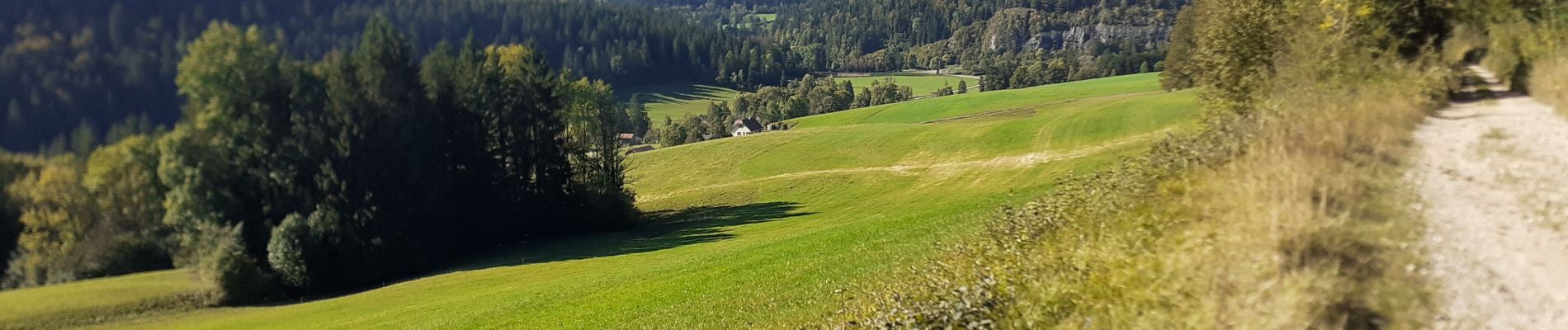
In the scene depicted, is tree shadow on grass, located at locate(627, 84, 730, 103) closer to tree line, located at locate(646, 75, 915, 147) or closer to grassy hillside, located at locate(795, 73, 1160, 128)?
tree line, located at locate(646, 75, 915, 147)

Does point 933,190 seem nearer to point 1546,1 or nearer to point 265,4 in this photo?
point 1546,1

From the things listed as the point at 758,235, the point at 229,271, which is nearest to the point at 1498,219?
the point at 758,235

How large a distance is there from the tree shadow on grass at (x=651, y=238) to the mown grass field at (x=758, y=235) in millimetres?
222

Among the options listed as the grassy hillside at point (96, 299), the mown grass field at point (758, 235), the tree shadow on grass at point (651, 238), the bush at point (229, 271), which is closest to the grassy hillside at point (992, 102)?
the mown grass field at point (758, 235)

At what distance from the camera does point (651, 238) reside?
4188cm

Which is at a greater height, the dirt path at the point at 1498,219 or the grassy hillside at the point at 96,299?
the dirt path at the point at 1498,219

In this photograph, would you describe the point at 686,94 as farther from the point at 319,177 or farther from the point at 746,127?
the point at 319,177

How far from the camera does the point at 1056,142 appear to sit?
45.4 m

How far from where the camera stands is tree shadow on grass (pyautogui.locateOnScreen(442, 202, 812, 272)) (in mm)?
37969

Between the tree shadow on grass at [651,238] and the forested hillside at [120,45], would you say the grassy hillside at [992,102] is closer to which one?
the tree shadow on grass at [651,238]

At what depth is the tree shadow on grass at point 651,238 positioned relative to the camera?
38.0m

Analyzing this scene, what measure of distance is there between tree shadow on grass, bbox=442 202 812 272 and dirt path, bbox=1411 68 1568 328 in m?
26.9

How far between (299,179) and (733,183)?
27.5 m

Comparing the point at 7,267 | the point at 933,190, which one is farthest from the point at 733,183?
the point at 7,267
